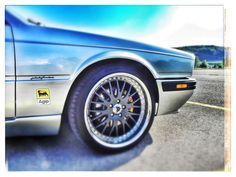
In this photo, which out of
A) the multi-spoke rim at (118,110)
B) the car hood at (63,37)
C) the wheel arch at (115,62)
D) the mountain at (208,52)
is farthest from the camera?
the mountain at (208,52)

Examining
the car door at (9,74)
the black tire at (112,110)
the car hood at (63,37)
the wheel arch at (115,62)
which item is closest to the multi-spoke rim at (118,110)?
the black tire at (112,110)

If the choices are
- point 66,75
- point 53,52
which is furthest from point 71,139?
point 53,52

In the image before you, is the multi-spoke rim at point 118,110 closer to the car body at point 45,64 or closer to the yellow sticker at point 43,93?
the car body at point 45,64

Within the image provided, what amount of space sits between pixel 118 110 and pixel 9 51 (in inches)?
40.6

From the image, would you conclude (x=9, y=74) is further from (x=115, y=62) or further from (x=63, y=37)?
(x=115, y=62)

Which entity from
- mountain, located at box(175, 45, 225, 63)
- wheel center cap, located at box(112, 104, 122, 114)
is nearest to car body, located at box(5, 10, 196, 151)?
wheel center cap, located at box(112, 104, 122, 114)

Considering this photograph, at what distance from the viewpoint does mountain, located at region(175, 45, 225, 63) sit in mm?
2846

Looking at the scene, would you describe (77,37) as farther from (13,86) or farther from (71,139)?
(71,139)

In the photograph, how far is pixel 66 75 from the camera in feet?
7.97

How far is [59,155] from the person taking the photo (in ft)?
8.54

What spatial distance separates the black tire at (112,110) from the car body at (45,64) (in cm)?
7

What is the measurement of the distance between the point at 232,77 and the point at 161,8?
915 mm

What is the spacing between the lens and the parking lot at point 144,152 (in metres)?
2.55

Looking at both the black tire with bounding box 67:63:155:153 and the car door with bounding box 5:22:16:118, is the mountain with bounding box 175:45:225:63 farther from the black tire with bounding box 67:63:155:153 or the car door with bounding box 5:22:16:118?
the car door with bounding box 5:22:16:118
